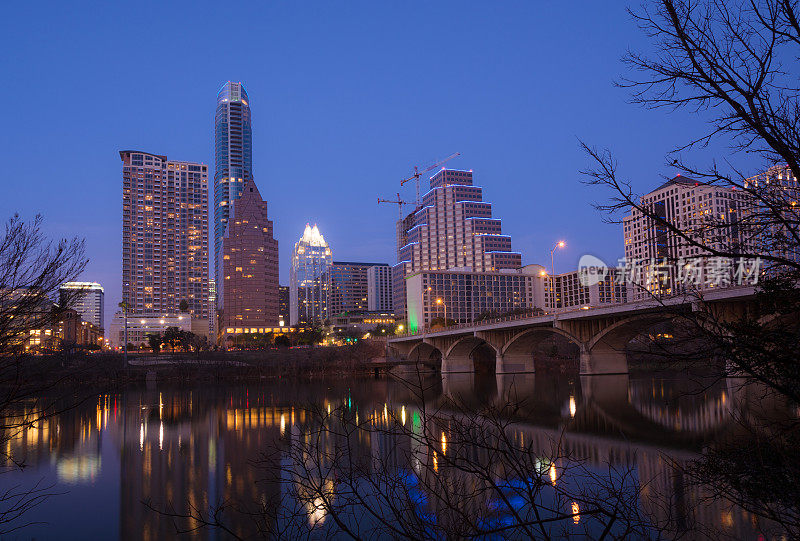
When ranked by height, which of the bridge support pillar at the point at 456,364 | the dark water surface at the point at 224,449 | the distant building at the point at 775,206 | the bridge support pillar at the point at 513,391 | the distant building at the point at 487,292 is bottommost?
the bridge support pillar at the point at 456,364

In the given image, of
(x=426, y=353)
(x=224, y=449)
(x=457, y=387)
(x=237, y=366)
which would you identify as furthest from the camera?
(x=426, y=353)

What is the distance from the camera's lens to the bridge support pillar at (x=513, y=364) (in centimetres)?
7800

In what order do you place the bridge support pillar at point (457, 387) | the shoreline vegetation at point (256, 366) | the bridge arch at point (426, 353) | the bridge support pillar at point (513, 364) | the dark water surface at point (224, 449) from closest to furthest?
the dark water surface at point (224, 449) < the bridge support pillar at point (457, 387) < the bridge support pillar at point (513, 364) < the shoreline vegetation at point (256, 366) < the bridge arch at point (426, 353)

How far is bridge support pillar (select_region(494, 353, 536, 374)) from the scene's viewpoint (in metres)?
78.0

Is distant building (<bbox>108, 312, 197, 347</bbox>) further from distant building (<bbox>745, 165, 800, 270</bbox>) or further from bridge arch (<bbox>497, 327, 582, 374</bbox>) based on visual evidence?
distant building (<bbox>745, 165, 800, 270</bbox>)

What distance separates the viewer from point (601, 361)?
62.7 meters

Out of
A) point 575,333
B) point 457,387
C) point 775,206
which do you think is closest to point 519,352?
point 575,333

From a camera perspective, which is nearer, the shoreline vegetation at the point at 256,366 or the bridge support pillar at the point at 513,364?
the bridge support pillar at the point at 513,364

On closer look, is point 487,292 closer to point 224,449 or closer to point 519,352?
point 519,352

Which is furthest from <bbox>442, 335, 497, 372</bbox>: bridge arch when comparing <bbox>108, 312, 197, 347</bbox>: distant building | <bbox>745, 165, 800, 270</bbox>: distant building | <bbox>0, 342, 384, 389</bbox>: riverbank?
<bbox>108, 312, 197, 347</bbox>: distant building

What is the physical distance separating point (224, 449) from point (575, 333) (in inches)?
1778

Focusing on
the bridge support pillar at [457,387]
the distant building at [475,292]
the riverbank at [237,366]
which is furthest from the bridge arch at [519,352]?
the distant building at [475,292]

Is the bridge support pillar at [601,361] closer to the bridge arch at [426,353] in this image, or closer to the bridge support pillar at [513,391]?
the bridge support pillar at [513,391]

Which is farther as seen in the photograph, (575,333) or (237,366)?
(237,366)
